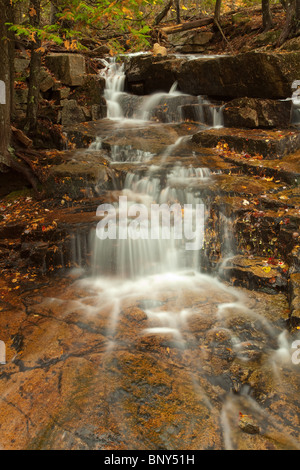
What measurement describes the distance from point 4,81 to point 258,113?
6685mm

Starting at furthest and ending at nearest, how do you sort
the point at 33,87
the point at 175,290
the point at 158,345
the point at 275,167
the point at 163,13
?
the point at 163,13, the point at 33,87, the point at 275,167, the point at 175,290, the point at 158,345

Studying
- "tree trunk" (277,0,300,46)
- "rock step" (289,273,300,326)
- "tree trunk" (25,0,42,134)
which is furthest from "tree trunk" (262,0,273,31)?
"rock step" (289,273,300,326)

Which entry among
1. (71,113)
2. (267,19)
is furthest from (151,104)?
(267,19)

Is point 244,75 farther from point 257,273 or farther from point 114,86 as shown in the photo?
point 257,273

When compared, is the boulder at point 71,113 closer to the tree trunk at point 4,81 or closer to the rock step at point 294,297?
the tree trunk at point 4,81

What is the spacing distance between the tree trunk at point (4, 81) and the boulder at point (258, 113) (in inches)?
242

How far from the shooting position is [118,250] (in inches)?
233

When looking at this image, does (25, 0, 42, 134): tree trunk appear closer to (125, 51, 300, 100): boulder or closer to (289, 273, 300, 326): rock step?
(125, 51, 300, 100): boulder

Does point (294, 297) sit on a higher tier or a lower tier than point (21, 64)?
lower

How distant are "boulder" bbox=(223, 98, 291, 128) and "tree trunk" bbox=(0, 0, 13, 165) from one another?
616 centimetres

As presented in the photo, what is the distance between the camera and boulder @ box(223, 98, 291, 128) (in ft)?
28.0

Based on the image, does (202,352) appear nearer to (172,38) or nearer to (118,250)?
(118,250)

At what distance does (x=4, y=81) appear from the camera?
6.90 meters
